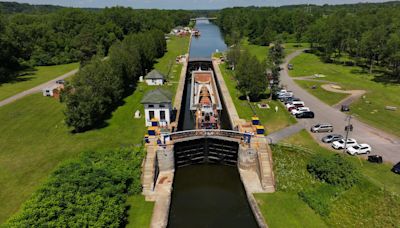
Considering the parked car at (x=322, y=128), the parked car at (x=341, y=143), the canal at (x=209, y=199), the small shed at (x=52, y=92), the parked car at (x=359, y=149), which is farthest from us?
the small shed at (x=52, y=92)

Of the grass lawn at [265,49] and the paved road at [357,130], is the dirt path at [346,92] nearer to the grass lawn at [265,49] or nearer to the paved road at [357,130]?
the paved road at [357,130]

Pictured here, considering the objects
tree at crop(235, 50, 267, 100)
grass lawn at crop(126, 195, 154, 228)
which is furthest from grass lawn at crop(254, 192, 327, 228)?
tree at crop(235, 50, 267, 100)

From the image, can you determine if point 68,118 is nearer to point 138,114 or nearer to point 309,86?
point 138,114

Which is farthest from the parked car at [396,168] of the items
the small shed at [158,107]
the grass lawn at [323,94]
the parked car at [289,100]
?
the small shed at [158,107]

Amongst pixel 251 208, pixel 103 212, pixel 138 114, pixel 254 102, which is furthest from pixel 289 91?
pixel 103 212

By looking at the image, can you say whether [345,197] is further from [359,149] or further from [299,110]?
[299,110]

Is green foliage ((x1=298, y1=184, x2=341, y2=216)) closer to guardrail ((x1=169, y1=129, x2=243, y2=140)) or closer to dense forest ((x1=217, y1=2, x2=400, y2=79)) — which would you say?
guardrail ((x1=169, y1=129, x2=243, y2=140))

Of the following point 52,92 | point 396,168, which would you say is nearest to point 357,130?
point 396,168
